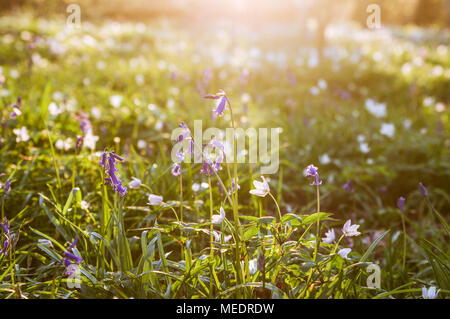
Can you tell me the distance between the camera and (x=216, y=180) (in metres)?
2.92

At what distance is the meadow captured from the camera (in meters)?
1.65

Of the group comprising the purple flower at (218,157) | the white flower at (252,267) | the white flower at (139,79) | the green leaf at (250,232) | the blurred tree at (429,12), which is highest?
the blurred tree at (429,12)

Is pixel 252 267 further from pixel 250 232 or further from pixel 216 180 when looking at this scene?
pixel 216 180

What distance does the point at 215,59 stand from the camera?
22.1ft

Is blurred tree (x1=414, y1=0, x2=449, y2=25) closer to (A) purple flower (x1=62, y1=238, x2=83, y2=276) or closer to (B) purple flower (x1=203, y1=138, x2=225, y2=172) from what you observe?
(B) purple flower (x1=203, y1=138, x2=225, y2=172)

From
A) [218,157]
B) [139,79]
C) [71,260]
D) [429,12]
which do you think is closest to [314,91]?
[139,79]

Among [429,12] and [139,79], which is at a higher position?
[429,12]

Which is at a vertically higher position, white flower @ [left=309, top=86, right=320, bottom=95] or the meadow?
white flower @ [left=309, top=86, right=320, bottom=95]

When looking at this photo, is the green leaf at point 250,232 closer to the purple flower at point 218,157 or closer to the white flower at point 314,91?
the purple flower at point 218,157

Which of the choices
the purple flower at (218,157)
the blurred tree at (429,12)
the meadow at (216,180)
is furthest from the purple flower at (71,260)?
the blurred tree at (429,12)

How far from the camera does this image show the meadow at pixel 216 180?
1.65 metres

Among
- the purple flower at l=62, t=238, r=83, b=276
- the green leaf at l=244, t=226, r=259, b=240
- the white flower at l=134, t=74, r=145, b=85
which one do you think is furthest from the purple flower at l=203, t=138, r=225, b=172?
the white flower at l=134, t=74, r=145, b=85
